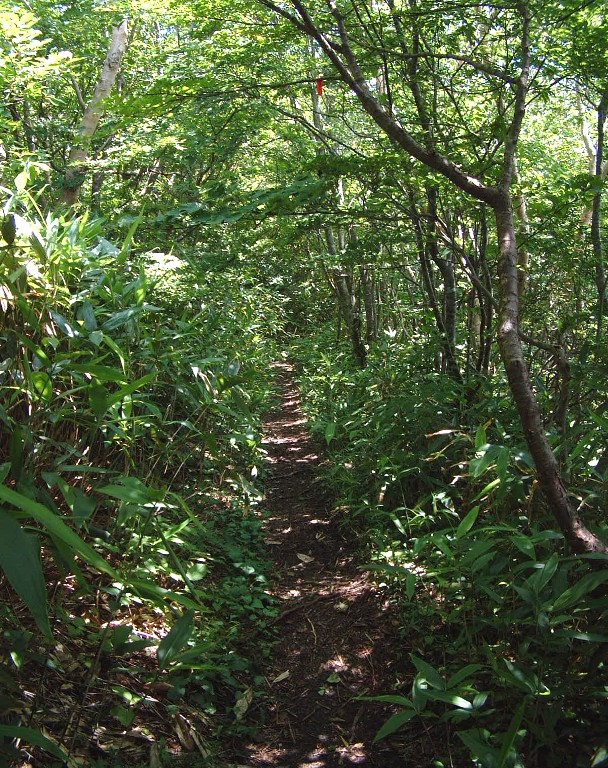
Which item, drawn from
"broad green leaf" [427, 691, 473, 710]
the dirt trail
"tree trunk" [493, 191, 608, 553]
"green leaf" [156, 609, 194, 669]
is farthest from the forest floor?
"tree trunk" [493, 191, 608, 553]

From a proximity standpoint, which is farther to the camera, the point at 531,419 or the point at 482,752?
the point at 531,419

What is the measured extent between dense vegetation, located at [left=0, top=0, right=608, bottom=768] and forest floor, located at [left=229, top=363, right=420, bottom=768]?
0.12 metres

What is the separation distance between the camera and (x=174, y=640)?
6.47ft

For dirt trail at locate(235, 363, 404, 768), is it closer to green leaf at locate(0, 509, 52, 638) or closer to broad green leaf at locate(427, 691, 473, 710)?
broad green leaf at locate(427, 691, 473, 710)

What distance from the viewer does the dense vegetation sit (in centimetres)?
198

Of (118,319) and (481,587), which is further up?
(118,319)

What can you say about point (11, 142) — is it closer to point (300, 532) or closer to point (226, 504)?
point (226, 504)

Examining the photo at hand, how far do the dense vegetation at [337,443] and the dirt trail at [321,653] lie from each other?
0.13 m

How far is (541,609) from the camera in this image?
2.07m

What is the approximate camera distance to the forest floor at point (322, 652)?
2328 millimetres

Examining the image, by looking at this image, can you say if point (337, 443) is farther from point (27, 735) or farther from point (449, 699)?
point (27, 735)

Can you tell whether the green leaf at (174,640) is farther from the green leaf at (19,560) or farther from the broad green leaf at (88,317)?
the broad green leaf at (88,317)

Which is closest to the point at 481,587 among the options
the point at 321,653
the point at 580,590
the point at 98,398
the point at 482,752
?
the point at 580,590

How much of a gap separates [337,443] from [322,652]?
2.76 meters
